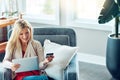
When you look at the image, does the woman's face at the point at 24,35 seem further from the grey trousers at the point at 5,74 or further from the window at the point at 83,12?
the window at the point at 83,12

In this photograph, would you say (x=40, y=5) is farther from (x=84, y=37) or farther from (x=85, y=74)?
(x=85, y=74)

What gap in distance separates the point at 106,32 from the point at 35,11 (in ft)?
4.70

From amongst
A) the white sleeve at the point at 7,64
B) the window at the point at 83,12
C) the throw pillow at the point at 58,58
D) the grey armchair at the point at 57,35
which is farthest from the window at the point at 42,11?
the white sleeve at the point at 7,64

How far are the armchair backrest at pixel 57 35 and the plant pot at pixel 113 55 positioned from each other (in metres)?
0.74

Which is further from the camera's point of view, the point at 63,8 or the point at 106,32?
the point at 63,8

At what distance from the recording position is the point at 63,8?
14.2 ft

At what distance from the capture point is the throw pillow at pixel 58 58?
245 cm

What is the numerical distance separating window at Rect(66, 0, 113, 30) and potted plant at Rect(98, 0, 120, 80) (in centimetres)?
75

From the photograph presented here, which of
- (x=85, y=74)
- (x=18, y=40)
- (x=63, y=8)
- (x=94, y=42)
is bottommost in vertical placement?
(x=85, y=74)

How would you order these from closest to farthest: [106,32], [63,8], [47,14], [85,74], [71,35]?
[71,35], [85,74], [106,32], [63,8], [47,14]

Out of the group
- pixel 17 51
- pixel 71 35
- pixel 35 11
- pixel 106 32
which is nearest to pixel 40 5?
pixel 35 11

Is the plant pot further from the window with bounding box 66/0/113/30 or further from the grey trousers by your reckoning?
the grey trousers

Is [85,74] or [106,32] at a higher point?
[106,32]

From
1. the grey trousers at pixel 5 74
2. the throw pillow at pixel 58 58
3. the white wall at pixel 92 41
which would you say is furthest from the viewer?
the white wall at pixel 92 41
